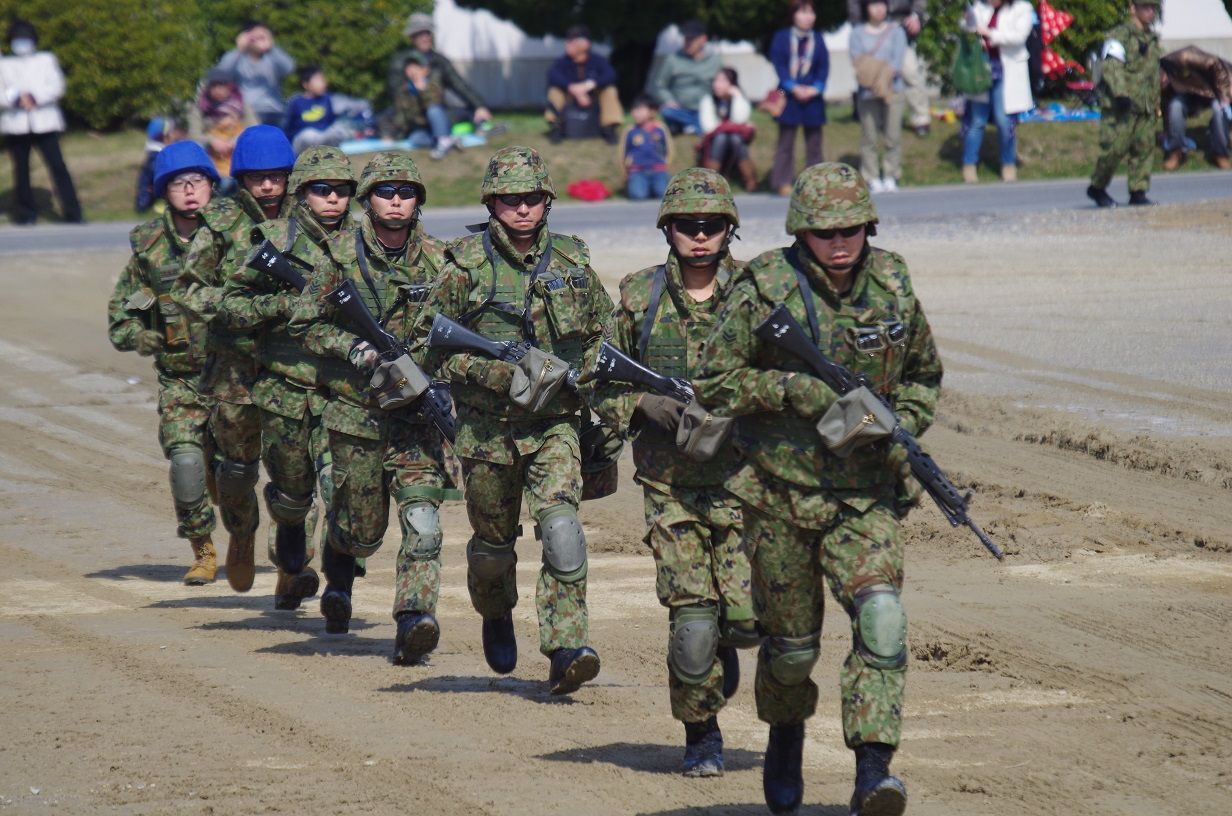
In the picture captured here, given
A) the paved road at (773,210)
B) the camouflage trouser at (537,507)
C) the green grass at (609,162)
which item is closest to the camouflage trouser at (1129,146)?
the paved road at (773,210)

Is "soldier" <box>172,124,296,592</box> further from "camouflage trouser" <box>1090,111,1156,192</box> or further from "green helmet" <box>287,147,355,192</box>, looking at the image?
"camouflage trouser" <box>1090,111,1156,192</box>

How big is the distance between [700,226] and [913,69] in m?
19.1

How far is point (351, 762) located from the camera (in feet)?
22.1

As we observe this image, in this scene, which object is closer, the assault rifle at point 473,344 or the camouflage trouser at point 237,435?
the assault rifle at point 473,344

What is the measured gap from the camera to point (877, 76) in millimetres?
21969

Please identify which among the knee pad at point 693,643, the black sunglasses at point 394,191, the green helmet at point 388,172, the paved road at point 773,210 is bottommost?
the knee pad at point 693,643

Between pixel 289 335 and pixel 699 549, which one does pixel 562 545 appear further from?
pixel 289 335

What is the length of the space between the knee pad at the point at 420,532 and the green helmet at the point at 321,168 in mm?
1688

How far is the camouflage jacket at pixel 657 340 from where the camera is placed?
6852mm

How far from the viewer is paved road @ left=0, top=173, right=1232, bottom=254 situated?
20.8 metres

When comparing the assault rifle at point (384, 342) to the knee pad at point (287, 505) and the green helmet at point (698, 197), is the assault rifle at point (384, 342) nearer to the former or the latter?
the knee pad at point (287, 505)

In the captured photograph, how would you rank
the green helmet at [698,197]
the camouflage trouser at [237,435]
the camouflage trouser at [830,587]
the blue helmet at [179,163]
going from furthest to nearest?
1. the blue helmet at [179,163]
2. the camouflage trouser at [237,435]
3. the green helmet at [698,197]
4. the camouflage trouser at [830,587]

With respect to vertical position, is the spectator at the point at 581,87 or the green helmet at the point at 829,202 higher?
the spectator at the point at 581,87

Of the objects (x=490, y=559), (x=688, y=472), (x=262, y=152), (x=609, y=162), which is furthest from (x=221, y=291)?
(x=609, y=162)
